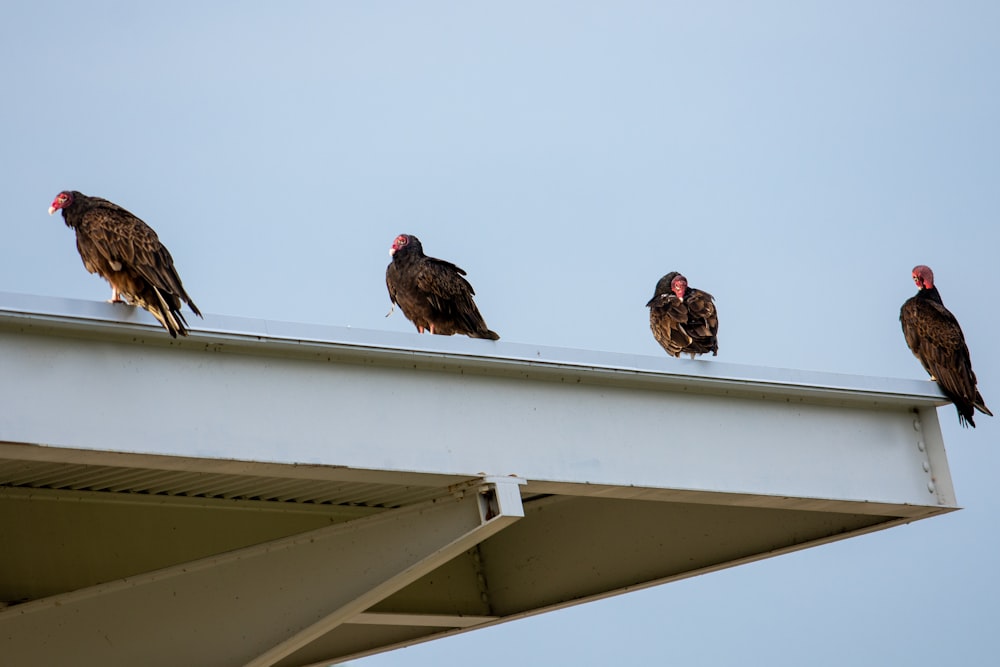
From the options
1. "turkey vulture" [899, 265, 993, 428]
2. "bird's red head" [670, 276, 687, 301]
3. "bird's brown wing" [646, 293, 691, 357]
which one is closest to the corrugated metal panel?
"bird's brown wing" [646, 293, 691, 357]

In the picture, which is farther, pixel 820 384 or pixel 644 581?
pixel 644 581

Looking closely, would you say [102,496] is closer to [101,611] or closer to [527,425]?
[101,611]

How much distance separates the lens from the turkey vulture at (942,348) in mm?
9055

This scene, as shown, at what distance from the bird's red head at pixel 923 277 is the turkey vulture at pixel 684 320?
1865 millimetres

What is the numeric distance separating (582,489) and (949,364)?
3.26m

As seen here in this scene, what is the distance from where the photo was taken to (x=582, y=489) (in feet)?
24.3

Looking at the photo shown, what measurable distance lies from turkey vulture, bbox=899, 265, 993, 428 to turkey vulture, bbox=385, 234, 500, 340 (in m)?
2.92

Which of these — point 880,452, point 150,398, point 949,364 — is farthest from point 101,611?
point 949,364

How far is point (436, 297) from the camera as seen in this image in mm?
9758

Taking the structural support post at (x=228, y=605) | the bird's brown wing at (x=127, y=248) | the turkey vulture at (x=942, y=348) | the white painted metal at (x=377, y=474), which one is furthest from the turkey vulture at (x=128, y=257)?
the turkey vulture at (x=942, y=348)

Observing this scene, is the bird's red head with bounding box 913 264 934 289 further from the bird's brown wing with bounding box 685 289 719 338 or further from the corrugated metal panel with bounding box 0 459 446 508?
the corrugated metal panel with bounding box 0 459 446 508

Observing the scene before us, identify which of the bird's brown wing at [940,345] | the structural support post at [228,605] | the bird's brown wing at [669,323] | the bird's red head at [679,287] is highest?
the bird's red head at [679,287]

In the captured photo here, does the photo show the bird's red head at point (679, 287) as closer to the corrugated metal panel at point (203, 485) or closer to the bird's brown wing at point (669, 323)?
the bird's brown wing at point (669, 323)

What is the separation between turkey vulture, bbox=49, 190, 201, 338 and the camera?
258 inches
